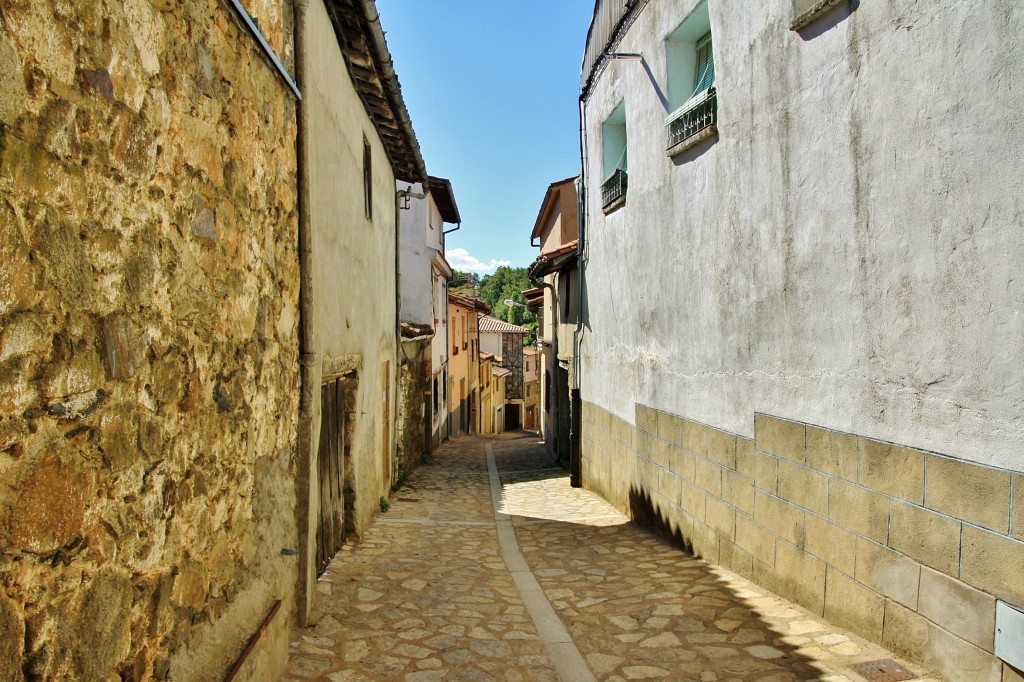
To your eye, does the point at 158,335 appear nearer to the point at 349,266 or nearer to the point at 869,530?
the point at 869,530

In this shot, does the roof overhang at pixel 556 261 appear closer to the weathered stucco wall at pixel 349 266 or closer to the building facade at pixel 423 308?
the building facade at pixel 423 308

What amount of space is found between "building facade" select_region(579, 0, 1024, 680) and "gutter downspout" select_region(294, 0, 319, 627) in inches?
131


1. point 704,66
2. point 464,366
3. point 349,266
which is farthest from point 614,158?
point 464,366

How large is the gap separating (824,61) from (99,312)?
4520mm

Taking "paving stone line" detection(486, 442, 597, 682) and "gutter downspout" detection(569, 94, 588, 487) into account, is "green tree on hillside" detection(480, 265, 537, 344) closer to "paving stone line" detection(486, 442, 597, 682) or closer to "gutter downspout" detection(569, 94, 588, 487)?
Answer: "gutter downspout" detection(569, 94, 588, 487)

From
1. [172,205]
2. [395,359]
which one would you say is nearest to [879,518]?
[172,205]

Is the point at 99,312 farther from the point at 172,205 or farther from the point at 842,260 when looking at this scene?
the point at 842,260

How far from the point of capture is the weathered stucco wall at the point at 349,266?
5.00m

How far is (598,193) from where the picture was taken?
10.8m

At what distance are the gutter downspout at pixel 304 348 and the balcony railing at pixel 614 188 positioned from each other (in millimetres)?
5361

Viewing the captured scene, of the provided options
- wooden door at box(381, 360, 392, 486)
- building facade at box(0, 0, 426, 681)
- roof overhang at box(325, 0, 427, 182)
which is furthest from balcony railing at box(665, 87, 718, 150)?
wooden door at box(381, 360, 392, 486)

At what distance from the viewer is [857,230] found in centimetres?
442

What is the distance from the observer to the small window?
8031 mm

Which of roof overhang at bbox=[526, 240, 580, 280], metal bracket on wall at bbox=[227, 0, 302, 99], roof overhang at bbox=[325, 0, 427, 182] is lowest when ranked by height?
metal bracket on wall at bbox=[227, 0, 302, 99]
